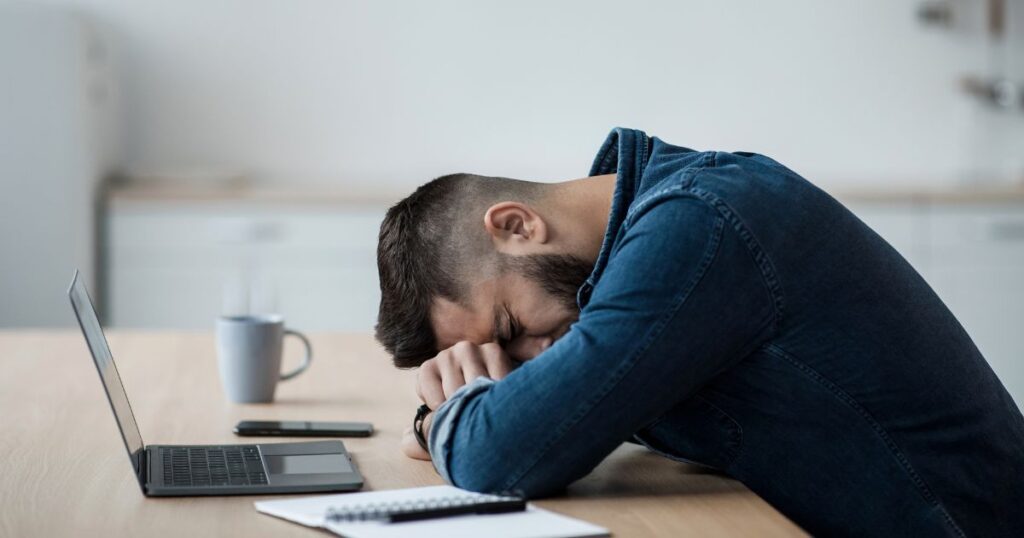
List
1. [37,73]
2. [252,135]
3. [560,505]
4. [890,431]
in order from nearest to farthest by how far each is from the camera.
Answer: [560,505]
[890,431]
[37,73]
[252,135]

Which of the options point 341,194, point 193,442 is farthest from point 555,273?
point 341,194

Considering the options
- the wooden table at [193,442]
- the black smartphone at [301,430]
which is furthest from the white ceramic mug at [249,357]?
the black smartphone at [301,430]

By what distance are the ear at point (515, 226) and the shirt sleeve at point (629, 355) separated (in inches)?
7.6

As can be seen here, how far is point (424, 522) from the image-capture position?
1010 millimetres

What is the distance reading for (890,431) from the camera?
122 centimetres

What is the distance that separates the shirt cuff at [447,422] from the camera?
1189 millimetres

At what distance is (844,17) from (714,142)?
0.70 metres

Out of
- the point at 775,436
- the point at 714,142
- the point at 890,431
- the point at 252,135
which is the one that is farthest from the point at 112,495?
the point at 714,142

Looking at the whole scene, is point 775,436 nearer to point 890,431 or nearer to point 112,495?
point 890,431

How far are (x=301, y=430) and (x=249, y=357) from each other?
0.23 m

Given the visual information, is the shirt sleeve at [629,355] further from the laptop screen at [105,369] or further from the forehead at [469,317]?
the laptop screen at [105,369]

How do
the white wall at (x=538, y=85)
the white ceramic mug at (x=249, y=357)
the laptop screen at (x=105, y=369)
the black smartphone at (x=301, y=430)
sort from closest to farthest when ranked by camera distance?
the laptop screen at (x=105, y=369) < the black smartphone at (x=301, y=430) < the white ceramic mug at (x=249, y=357) < the white wall at (x=538, y=85)

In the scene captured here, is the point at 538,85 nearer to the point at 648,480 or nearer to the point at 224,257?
the point at 224,257

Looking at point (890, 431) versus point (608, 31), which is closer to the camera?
point (890, 431)
